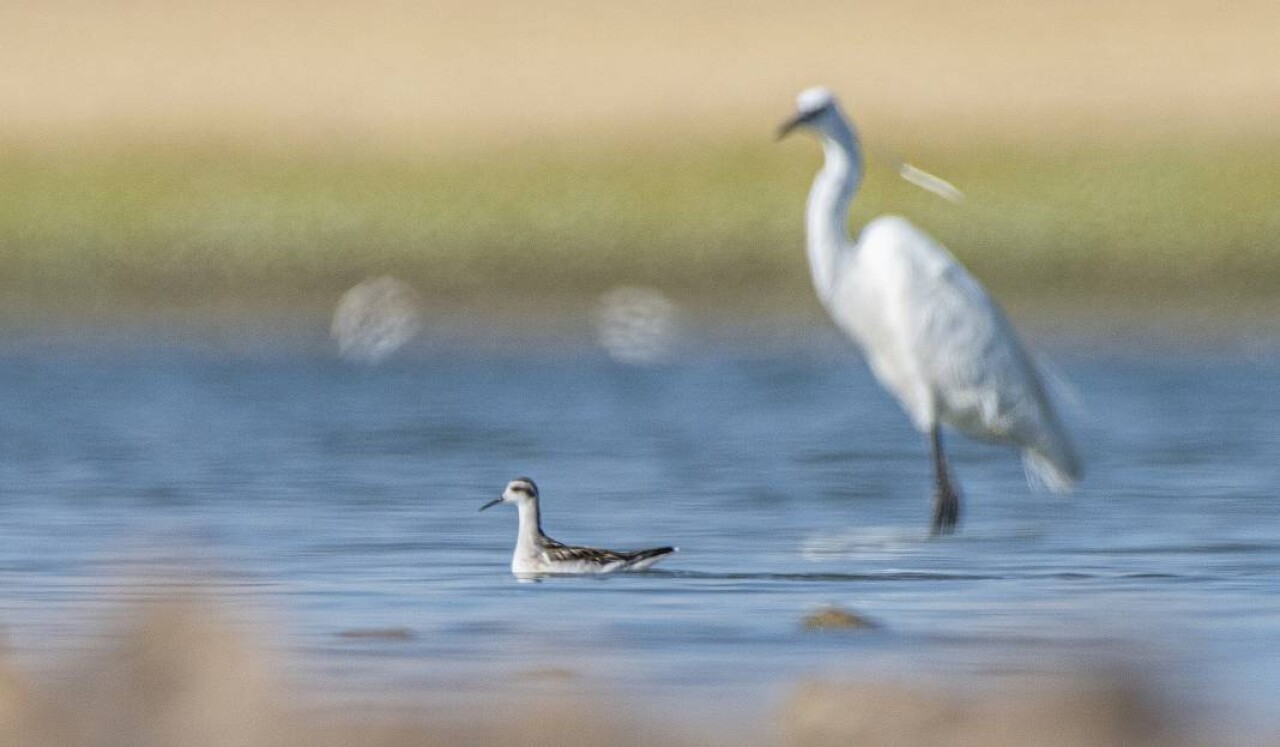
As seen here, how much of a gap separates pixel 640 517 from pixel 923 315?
56.4 inches

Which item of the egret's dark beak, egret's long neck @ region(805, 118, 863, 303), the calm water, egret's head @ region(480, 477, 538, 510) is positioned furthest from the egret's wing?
egret's head @ region(480, 477, 538, 510)

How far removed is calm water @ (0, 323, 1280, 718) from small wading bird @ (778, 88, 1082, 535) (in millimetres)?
417

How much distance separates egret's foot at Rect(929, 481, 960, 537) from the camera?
40.4 ft

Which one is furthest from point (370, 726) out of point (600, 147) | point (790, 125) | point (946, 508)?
point (600, 147)

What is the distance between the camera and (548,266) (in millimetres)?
27719

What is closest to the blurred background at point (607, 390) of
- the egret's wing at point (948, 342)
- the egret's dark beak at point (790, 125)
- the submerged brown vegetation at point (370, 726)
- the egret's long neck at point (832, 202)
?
the submerged brown vegetation at point (370, 726)

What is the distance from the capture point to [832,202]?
12.7 metres

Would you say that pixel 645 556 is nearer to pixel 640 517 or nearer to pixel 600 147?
pixel 640 517

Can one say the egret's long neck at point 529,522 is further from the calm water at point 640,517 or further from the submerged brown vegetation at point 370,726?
the submerged brown vegetation at point 370,726

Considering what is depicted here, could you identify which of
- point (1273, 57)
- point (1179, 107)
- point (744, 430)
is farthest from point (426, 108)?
point (744, 430)

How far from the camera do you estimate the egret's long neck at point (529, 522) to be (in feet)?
33.7

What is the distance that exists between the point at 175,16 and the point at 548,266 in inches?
1084

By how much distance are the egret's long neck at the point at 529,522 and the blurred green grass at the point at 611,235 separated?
16.3 meters

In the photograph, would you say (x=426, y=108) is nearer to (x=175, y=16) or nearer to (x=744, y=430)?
(x=175, y=16)
